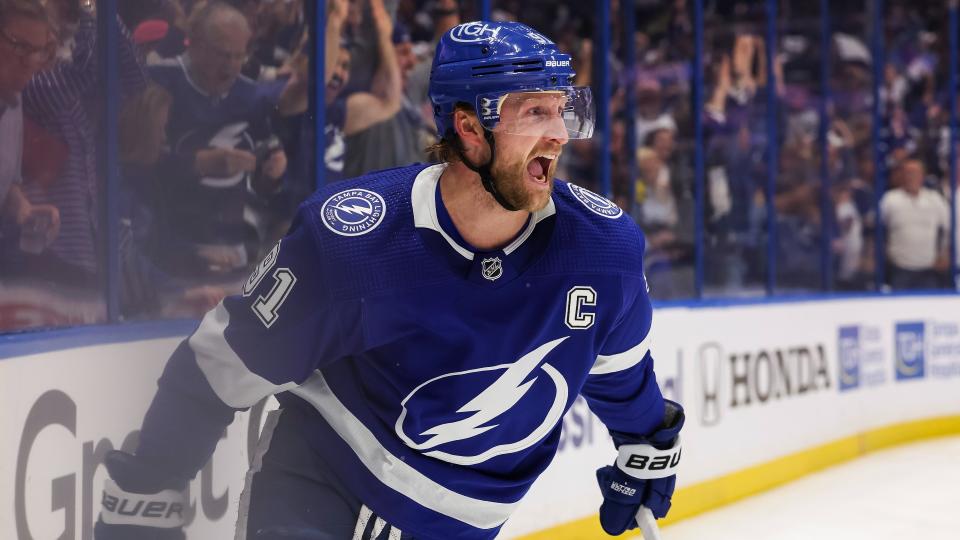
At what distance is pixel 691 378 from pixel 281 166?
1998mm

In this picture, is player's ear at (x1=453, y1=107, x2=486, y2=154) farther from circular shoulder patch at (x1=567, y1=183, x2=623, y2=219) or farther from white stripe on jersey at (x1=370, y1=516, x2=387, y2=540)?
white stripe on jersey at (x1=370, y1=516, x2=387, y2=540)

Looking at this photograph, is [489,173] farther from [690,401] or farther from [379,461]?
[690,401]

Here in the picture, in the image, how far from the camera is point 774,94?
5547 millimetres

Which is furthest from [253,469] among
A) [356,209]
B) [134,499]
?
[356,209]

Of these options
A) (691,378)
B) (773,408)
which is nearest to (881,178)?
(773,408)

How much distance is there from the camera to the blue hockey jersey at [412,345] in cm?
162

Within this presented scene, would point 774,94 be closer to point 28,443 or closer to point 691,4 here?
point 691,4

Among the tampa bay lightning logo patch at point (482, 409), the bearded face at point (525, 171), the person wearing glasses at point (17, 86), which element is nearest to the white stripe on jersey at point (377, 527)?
the tampa bay lightning logo patch at point (482, 409)

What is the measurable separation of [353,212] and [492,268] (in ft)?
0.67

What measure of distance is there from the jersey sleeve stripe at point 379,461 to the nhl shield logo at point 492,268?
286 mm

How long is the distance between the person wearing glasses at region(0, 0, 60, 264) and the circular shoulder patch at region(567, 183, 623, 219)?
0.94m

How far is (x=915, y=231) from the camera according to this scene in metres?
6.44

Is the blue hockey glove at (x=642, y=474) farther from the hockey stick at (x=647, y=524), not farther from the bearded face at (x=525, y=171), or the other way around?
the bearded face at (x=525, y=171)

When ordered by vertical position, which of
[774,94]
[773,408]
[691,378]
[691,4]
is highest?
[691,4]
